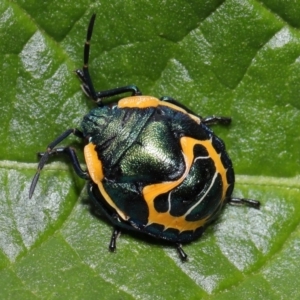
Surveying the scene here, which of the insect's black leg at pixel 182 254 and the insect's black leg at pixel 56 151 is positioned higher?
the insect's black leg at pixel 56 151

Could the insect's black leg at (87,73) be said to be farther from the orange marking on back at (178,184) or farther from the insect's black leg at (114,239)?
the insect's black leg at (114,239)

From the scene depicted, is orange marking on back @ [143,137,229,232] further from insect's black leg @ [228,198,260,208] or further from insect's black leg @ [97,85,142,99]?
insect's black leg @ [97,85,142,99]

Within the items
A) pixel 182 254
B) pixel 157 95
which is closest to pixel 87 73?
pixel 157 95

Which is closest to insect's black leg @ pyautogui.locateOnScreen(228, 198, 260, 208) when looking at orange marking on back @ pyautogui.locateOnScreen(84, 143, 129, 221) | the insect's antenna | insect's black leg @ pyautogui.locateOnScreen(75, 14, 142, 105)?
orange marking on back @ pyautogui.locateOnScreen(84, 143, 129, 221)

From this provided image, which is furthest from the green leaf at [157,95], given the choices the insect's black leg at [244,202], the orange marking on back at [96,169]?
the orange marking on back at [96,169]

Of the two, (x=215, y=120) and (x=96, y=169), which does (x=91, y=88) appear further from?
(x=215, y=120)
